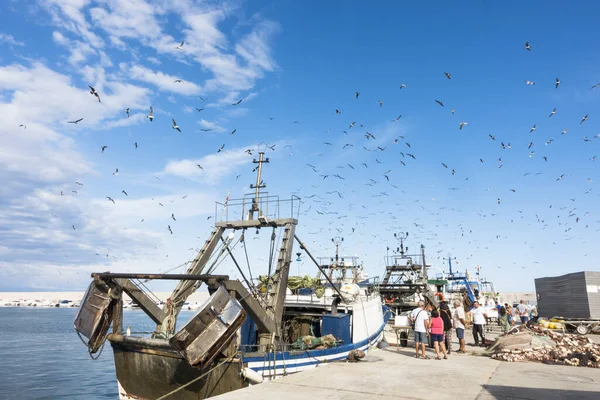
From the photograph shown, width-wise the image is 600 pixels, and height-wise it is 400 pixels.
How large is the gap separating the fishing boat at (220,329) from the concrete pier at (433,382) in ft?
4.56

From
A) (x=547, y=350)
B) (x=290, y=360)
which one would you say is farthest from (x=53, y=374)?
(x=547, y=350)

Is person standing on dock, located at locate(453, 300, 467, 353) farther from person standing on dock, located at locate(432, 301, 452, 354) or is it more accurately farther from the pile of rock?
the pile of rock

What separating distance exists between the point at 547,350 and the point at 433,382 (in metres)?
5.84

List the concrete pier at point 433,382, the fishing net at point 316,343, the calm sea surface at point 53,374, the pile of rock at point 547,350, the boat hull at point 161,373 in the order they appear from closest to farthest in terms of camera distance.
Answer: the concrete pier at point 433,382, the boat hull at point 161,373, the pile of rock at point 547,350, the fishing net at point 316,343, the calm sea surface at point 53,374

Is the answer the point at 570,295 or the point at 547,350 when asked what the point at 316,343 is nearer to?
the point at 547,350

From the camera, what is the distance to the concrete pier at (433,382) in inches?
287

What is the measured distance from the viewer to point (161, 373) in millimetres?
10375

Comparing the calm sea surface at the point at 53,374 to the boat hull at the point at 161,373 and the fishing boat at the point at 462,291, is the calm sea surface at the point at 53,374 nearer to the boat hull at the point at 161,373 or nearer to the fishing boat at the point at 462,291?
the boat hull at the point at 161,373

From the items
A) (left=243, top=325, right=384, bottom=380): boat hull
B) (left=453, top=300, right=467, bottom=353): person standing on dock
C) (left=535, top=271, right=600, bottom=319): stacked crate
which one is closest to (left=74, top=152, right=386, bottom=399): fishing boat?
(left=243, top=325, right=384, bottom=380): boat hull

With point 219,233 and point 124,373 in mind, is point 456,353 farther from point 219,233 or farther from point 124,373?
point 124,373

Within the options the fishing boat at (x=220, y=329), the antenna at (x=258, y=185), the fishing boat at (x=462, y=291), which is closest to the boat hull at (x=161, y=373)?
the fishing boat at (x=220, y=329)

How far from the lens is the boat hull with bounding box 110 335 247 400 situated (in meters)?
9.55

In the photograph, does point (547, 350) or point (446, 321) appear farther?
point (446, 321)

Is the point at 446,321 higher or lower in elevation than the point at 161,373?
higher
